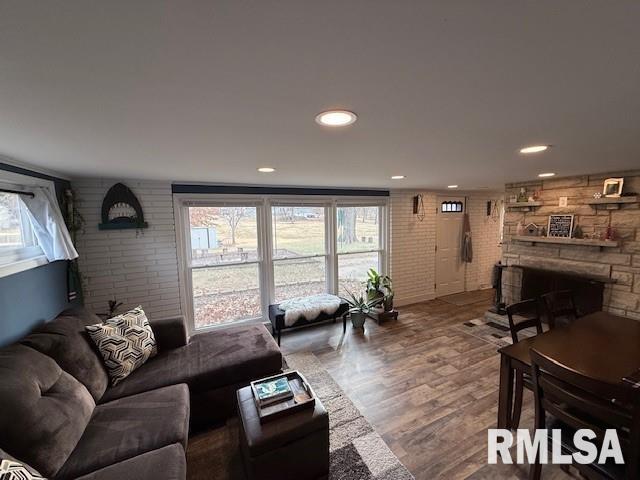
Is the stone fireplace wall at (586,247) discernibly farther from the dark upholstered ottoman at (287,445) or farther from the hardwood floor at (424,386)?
the dark upholstered ottoman at (287,445)

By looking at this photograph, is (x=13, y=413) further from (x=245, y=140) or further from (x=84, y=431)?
(x=245, y=140)

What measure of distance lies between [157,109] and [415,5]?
102 centimetres

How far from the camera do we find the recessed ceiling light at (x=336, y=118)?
3.78 ft

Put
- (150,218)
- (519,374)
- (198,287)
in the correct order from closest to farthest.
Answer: (519,374), (150,218), (198,287)

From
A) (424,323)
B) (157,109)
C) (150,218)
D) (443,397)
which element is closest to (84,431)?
(157,109)

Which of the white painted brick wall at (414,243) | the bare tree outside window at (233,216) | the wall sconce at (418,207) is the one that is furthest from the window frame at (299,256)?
the wall sconce at (418,207)

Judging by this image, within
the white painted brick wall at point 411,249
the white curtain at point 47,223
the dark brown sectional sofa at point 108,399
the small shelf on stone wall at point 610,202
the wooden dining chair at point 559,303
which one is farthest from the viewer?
the white painted brick wall at point 411,249

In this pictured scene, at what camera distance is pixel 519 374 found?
184 centimetres

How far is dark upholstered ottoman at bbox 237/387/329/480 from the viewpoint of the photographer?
1.46 metres

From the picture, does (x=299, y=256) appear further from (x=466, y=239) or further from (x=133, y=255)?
(x=466, y=239)

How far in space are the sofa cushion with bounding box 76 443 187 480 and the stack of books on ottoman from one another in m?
0.45

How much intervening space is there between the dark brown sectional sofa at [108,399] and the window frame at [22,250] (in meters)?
0.47

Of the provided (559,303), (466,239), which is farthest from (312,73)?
(466,239)

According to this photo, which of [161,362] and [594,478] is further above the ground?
[161,362]
